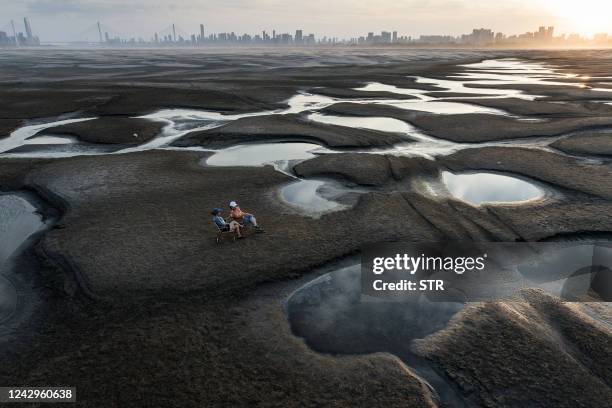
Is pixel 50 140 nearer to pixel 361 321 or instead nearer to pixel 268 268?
pixel 268 268

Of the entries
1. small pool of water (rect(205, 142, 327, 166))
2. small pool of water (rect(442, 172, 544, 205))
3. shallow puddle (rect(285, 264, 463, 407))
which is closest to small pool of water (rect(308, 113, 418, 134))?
small pool of water (rect(205, 142, 327, 166))

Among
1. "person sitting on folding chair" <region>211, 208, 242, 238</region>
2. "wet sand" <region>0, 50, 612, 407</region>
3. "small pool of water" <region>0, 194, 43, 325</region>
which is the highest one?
"person sitting on folding chair" <region>211, 208, 242, 238</region>

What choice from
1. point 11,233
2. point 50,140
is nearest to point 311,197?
point 11,233

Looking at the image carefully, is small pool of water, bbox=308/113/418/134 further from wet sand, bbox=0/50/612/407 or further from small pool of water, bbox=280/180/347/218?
small pool of water, bbox=280/180/347/218

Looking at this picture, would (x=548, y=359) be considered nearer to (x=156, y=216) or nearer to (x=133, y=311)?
(x=133, y=311)

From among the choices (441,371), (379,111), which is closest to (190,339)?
(441,371)

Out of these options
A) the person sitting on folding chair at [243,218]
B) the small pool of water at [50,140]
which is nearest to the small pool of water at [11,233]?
the person sitting on folding chair at [243,218]
